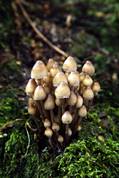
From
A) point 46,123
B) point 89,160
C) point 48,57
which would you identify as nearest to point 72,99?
point 46,123

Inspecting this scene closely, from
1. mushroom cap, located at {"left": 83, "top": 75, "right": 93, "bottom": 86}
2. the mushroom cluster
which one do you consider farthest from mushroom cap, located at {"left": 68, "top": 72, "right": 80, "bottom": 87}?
mushroom cap, located at {"left": 83, "top": 75, "right": 93, "bottom": 86}

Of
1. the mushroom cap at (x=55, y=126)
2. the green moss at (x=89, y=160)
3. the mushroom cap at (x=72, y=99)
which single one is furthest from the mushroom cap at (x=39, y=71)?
the green moss at (x=89, y=160)

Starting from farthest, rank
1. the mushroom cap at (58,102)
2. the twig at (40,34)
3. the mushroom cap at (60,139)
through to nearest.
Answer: the twig at (40,34)
the mushroom cap at (60,139)
the mushroom cap at (58,102)

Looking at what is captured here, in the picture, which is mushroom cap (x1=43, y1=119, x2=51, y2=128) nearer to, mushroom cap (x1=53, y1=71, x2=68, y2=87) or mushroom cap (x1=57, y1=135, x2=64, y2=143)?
mushroom cap (x1=57, y1=135, x2=64, y2=143)

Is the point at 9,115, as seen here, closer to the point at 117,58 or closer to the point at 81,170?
the point at 81,170

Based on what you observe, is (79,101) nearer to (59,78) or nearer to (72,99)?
(72,99)

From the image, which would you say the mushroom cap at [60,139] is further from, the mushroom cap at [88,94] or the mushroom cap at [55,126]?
the mushroom cap at [88,94]
